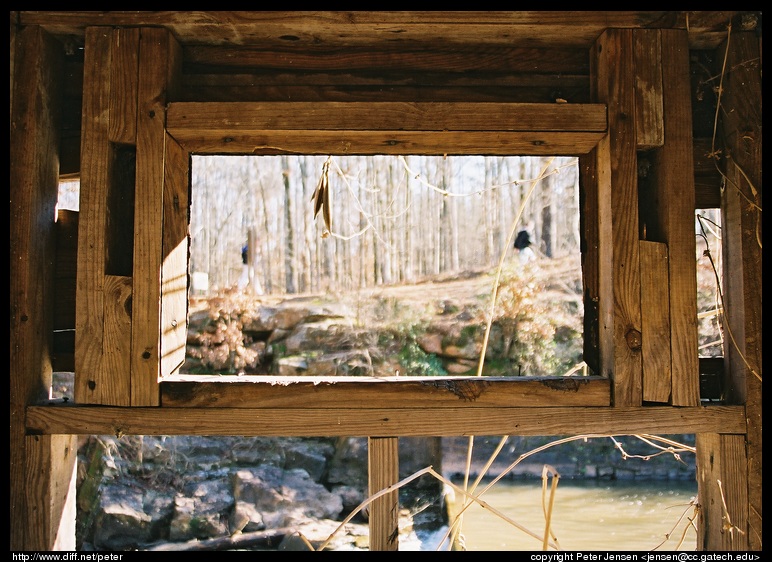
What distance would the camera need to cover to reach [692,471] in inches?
442

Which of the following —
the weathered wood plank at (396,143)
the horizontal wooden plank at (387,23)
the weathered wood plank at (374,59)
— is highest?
the horizontal wooden plank at (387,23)

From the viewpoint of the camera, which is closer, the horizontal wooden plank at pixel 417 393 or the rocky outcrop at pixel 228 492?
the horizontal wooden plank at pixel 417 393

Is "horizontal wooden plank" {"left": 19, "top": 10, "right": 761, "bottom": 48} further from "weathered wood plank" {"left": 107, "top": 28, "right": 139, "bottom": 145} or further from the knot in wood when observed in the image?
the knot in wood

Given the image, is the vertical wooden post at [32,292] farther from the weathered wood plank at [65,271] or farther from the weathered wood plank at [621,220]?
the weathered wood plank at [621,220]

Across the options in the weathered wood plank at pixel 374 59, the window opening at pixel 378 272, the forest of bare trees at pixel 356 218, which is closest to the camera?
the weathered wood plank at pixel 374 59

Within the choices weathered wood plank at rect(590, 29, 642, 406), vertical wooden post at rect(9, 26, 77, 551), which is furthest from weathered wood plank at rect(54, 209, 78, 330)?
weathered wood plank at rect(590, 29, 642, 406)

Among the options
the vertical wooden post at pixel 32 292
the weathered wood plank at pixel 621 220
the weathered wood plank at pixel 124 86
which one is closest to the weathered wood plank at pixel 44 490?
the vertical wooden post at pixel 32 292

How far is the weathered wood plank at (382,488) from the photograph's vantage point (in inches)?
85.0

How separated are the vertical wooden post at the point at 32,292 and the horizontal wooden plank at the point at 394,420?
0.10 m

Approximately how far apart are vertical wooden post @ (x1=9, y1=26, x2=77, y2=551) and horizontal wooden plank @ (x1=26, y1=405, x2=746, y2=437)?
4.0 inches

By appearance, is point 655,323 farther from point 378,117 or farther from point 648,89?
point 378,117

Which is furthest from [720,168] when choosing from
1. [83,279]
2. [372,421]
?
[83,279]

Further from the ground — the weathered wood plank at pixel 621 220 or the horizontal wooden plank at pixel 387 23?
the horizontal wooden plank at pixel 387 23

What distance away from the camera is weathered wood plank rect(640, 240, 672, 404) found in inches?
85.2
